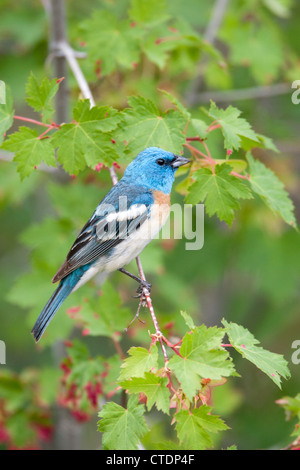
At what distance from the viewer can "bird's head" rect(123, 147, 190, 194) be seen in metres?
2.80

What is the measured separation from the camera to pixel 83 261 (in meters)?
2.81

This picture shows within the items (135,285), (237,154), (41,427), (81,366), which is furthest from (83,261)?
(135,285)

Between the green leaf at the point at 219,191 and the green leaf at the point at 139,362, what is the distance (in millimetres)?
646

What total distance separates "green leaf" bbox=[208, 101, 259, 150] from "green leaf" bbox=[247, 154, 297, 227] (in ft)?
0.64

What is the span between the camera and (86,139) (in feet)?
7.84

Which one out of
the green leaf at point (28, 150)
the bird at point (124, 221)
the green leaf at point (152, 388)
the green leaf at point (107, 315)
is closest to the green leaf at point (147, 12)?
the bird at point (124, 221)

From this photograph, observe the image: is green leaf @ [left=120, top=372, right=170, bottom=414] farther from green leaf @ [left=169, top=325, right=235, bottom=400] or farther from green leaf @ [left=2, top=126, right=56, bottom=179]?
green leaf @ [left=2, top=126, right=56, bottom=179]

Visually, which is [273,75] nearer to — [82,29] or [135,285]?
[82,29]

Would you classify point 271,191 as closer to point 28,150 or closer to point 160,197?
point 160,197

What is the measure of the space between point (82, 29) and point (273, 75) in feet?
5.66

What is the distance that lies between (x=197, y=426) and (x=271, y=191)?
3.86ft

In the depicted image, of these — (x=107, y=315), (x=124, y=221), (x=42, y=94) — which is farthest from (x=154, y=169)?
(x=107, y=315)

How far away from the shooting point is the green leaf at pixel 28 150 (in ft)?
7.72

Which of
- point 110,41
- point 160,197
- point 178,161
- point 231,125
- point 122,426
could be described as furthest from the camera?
point 110,41
